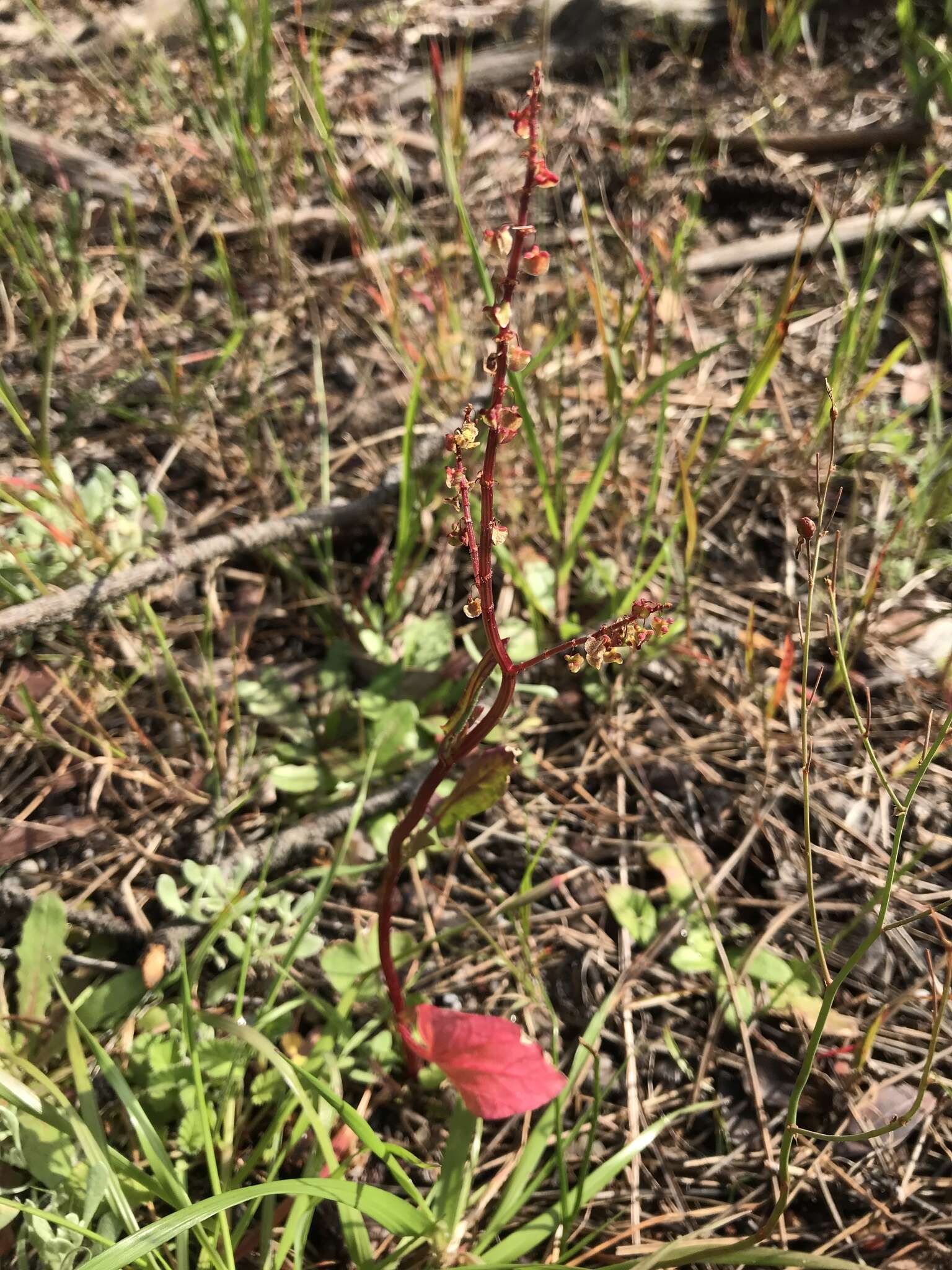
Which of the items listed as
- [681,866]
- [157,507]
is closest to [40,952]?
[157,507]

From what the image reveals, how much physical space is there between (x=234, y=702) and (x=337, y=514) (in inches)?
19.0

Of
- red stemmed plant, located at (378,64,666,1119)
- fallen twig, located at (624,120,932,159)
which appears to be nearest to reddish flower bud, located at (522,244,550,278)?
red stemmed plant, located at (378,64,666,1119)

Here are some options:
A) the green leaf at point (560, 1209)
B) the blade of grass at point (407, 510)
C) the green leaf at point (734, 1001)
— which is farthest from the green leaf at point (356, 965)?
the blade of grass at point (407, 510)

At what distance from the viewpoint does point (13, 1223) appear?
1.28 meters

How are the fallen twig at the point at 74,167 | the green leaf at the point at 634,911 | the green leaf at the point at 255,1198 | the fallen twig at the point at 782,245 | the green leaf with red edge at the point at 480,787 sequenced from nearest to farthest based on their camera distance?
the green leaf at the point at 255,1198
the green leaf with red edge at the point at 480,787
the green leaf at the point at 634,911
the fallen twig at the point at 782,245
the fallen twig at the point at 74,167

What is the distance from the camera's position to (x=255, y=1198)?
3.17 feet

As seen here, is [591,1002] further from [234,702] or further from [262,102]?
[262,102]

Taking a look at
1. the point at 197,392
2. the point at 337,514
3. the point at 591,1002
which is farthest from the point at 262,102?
the point at 591,1002

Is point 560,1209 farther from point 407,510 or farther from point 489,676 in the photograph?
point 407,510

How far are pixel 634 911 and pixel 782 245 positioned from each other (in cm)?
205

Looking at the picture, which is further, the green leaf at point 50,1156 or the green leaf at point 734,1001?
the green leaf at point 734,1001

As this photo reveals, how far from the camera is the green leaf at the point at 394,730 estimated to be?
1.62 m

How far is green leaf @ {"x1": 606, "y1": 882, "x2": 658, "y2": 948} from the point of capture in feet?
5.00

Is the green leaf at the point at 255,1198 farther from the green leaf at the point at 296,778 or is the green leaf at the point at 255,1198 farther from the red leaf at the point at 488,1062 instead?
the green leaf at the point at 296,778
